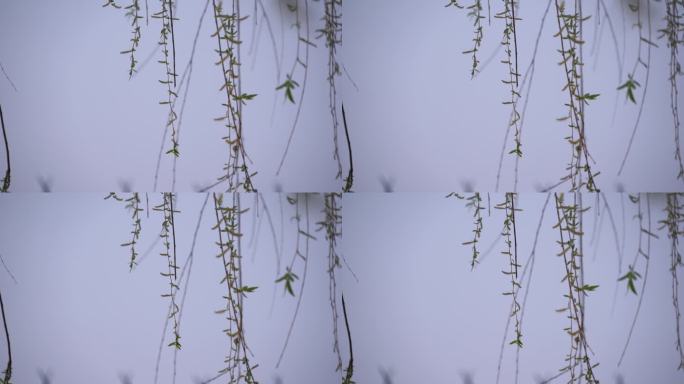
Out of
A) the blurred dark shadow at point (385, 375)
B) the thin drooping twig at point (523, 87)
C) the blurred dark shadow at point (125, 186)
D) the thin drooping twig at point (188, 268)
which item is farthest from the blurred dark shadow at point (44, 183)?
the thin drooping twig at point (523, 87)

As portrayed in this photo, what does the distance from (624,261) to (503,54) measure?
513 mm

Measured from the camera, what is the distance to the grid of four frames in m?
1.25

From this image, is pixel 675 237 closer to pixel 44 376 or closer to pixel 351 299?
pixel 351 299

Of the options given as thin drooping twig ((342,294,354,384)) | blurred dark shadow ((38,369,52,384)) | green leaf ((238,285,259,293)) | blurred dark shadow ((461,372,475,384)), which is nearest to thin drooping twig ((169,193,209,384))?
green leaf ((238,285,259,293))

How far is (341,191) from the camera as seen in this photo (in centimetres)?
146

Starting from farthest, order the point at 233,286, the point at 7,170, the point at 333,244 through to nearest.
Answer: the point at 333,244 < the point at 233,286 < the point at 7,170

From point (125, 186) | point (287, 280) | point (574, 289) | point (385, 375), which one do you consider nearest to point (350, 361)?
point (385, 375)

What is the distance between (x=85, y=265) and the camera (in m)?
1.26

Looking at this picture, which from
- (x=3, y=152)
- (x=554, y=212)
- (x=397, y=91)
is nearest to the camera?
(x=3, y=152)

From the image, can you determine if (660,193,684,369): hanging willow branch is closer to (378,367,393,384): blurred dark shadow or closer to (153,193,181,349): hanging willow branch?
(378,367,393,384): blurred dark shadow

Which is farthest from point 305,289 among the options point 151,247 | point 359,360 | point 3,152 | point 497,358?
point 3,152

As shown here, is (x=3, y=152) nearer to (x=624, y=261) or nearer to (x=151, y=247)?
(x=151, y=247)

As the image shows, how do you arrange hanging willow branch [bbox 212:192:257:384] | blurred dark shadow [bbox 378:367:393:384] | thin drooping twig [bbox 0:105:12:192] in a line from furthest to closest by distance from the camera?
1. blurred dark shadow [bbox 378:367:393:384]
2. hanging willow branch [bbox 212:192:257:384]
3. thin drooping twig [bbox 0:105:12:192]

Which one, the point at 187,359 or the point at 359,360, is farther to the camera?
the point at 359,360
